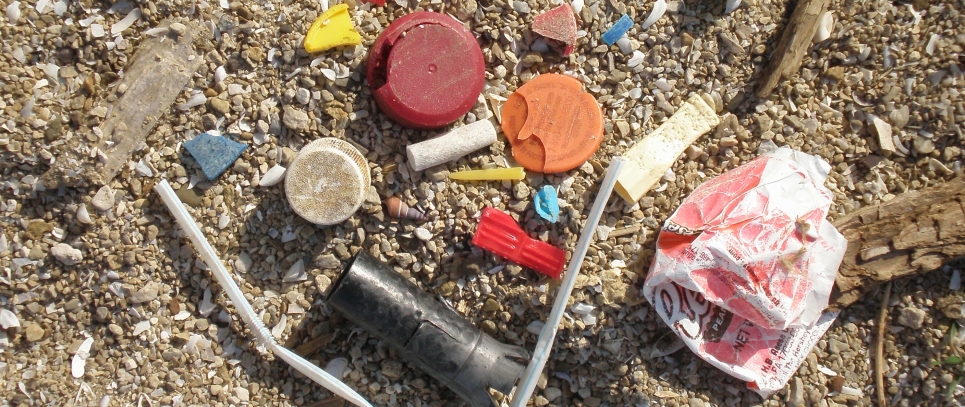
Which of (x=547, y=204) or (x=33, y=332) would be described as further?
(x=547, y=204)

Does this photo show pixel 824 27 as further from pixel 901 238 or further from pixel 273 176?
pixel 273 176

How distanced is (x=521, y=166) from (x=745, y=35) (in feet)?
2.92

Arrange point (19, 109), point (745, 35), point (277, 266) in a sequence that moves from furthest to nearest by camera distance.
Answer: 1. point (745, 35)
2. point (277, 266)
3. point (19, 109)

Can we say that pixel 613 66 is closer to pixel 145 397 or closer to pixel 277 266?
pixel 277 266

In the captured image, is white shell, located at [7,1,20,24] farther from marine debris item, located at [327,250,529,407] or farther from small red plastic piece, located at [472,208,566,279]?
small red plastic piece, located at [472,208,566,279]

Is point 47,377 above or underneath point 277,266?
underneath

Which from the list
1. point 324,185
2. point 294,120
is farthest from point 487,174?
point 294,120

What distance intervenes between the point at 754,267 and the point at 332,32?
145cm

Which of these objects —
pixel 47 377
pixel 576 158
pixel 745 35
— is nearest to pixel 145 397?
pixel 47 377

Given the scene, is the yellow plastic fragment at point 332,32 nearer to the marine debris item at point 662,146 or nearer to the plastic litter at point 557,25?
the plastic litter at point 557,25

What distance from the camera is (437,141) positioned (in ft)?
6.97

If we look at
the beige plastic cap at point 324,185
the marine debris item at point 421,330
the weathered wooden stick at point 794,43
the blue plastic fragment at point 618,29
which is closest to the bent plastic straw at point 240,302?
the marine debris item at point 421,330

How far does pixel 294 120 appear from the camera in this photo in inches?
83.4

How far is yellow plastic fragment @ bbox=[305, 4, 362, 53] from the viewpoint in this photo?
2.10 m
